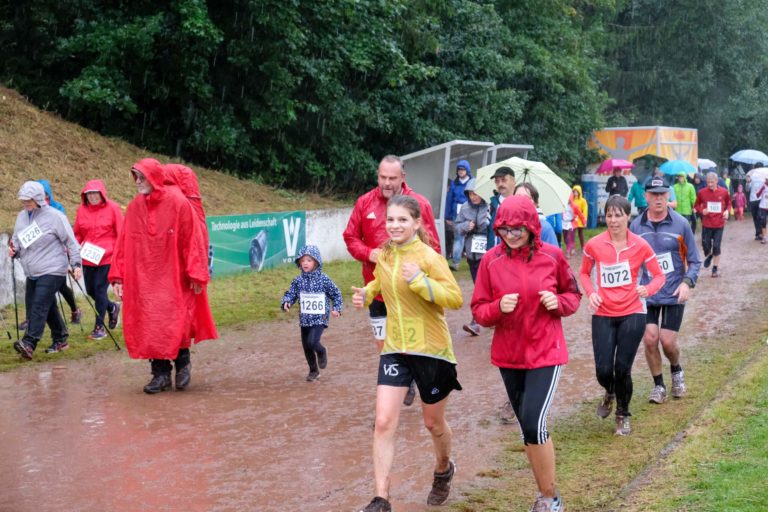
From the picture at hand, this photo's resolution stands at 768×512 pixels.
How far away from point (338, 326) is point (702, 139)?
33343 millimetres

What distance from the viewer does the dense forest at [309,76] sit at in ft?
69.3

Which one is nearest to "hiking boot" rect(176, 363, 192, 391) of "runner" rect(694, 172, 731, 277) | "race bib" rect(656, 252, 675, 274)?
"race bib" rect(656, 252, 675, 274)

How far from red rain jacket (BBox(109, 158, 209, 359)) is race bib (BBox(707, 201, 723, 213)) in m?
12.0

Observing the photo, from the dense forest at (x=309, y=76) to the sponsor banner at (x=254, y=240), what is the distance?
4.28 meters

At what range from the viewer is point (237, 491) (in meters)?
6.34

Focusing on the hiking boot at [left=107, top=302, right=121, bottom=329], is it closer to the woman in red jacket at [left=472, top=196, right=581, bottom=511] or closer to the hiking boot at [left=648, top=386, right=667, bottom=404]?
the hiking boot at [left=648, top=386, right=667, bottom=404]

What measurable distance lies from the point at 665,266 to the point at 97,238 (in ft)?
21.9

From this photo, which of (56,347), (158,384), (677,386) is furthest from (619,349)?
(56,347)

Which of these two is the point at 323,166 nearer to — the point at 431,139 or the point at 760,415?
the point at 431,139

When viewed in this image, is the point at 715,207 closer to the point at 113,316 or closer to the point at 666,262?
the point at 666,262

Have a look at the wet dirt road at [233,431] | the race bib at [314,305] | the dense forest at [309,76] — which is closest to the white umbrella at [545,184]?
the wet dirt road at [233,431]

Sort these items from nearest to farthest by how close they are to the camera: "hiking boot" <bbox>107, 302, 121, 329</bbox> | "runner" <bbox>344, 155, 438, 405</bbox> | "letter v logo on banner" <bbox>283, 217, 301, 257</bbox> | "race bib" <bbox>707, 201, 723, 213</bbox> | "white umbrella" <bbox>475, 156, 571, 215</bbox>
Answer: "runner" <bbox>344, 155, 438, 405</bbox> < "white umbrella" <bbox>475, 156, 571, 215</bbox> < "hiking boot" <bbox>107, 302, 121, 329</bbox> < "race bib" <bbox>707, 201, 723, 213</bbox> < "letter v logo on banner" <bbox>283, 217, 301, 257</bbox>

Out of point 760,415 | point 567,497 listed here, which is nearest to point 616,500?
point 567,497

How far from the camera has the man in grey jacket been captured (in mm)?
10711
